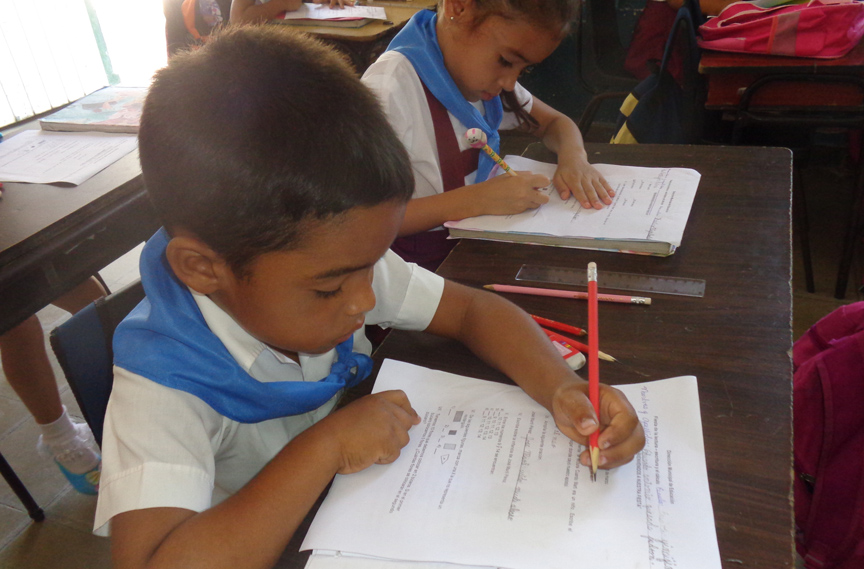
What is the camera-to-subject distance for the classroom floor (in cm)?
155

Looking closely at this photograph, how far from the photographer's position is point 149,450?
0.62 m

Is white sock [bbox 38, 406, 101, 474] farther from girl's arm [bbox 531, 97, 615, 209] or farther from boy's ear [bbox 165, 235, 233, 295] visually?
girl's arm [bbox 531, 97, 615, 209]

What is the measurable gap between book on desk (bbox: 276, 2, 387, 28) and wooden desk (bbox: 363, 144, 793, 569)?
6.27ft

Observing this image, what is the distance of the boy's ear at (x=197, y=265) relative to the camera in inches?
25.5

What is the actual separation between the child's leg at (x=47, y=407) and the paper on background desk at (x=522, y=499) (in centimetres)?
131

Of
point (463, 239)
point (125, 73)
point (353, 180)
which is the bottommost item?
point (125, 73)

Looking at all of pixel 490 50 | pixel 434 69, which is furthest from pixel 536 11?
pixel 434 69

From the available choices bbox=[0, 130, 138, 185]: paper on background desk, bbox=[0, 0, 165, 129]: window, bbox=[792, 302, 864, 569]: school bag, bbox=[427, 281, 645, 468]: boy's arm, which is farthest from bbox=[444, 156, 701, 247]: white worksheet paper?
bbox=[0, 0, 165, 129]: window

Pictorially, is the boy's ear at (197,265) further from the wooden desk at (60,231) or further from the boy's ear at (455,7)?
the boy's ear at (455,7)

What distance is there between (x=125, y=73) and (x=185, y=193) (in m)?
4.26

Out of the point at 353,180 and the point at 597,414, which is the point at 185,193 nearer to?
the point at 353,180

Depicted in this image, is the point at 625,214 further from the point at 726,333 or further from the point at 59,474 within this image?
the point at 59,474

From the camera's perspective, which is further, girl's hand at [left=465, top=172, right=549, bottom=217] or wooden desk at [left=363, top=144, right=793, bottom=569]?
girl's hand at [left=465, top=172, right=549, bottom=217]

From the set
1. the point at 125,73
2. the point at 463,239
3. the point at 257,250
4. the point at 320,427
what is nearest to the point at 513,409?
the point at 320,427
